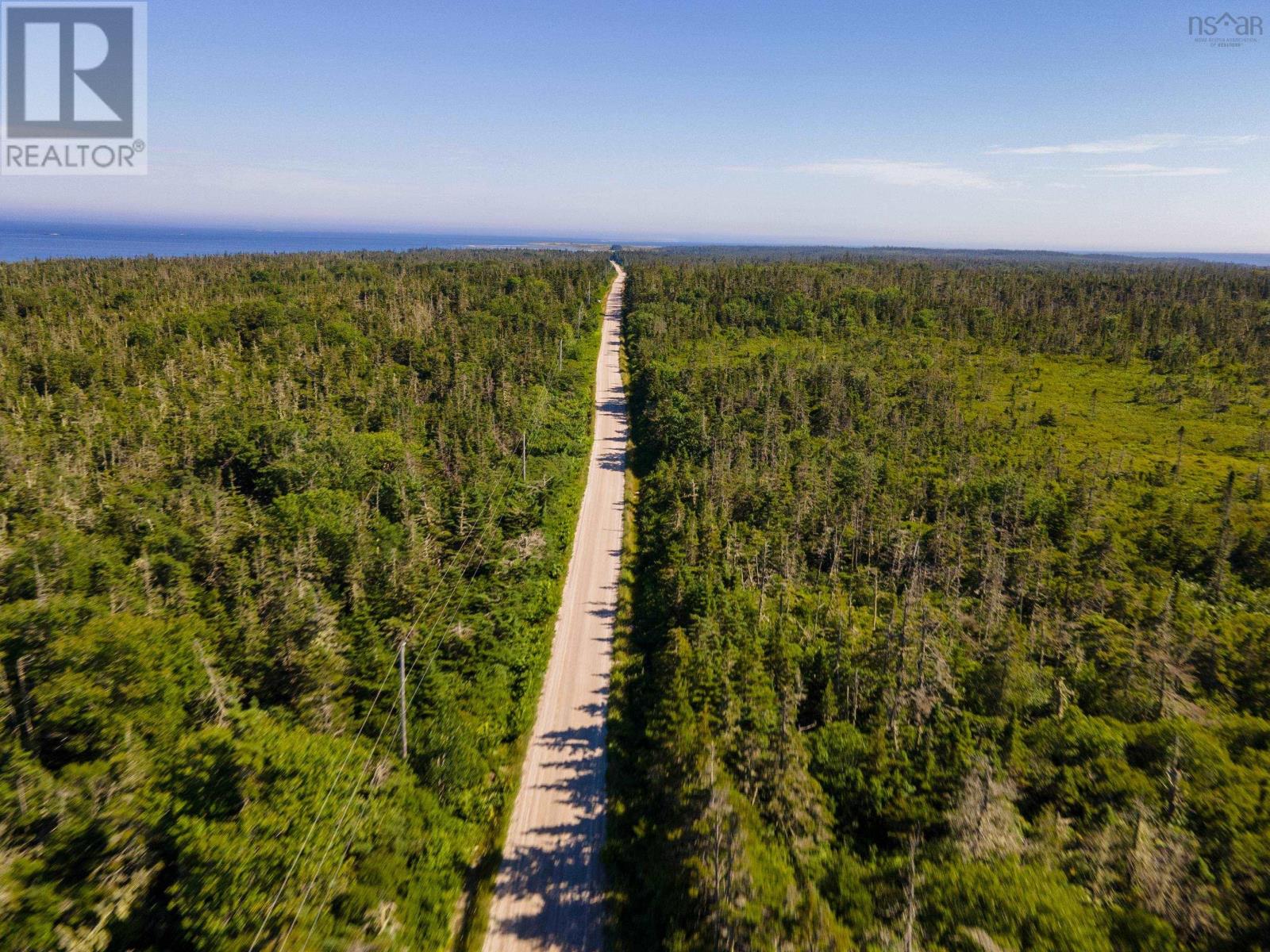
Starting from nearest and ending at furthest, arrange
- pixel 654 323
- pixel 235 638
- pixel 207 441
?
1. pixel 235 638
2. pixel 207 441
3. pixel 654 323

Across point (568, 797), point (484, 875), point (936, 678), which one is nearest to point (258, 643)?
point (484, 875)

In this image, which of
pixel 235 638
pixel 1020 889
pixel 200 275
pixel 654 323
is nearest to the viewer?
pixel 1020 889

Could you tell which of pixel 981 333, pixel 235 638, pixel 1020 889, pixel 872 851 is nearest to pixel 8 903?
pixel 235 638

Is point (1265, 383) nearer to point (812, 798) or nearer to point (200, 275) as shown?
point (812, 798)

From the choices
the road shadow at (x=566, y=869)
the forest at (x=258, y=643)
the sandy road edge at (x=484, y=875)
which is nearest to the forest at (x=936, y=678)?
the road shadow at (x=566, y=869)

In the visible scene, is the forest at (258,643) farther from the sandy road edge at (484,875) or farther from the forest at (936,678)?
the forest at (936,678)
